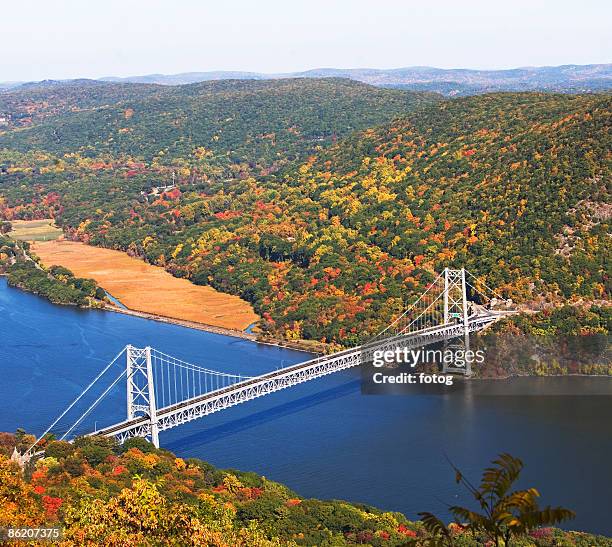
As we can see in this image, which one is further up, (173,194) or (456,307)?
(173,194)

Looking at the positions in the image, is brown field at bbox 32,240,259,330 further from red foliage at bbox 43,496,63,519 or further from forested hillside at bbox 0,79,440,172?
forested hillside at bbox 0,79,440,172

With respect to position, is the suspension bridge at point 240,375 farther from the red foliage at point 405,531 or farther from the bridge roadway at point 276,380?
the red foliage at point 405,531

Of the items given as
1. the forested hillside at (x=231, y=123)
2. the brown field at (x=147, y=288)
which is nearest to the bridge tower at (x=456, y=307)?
the brown field at (x=147, y=288)

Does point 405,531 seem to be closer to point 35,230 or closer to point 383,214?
point 383,214

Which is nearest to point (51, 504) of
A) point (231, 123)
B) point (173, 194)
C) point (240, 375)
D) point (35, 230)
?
point (240, 375)

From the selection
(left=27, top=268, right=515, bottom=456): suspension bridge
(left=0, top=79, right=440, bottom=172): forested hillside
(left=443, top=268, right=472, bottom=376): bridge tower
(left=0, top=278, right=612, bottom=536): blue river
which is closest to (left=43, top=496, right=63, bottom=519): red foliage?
(left=27, top=268, right=515, bottom=456): suspension bridge

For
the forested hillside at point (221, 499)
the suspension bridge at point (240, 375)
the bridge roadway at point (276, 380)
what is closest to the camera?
the forested hillside at point (221, 499)
